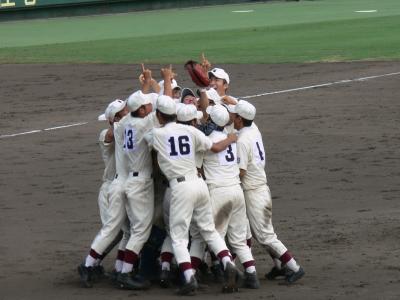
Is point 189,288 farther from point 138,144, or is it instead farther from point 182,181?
point 138,144

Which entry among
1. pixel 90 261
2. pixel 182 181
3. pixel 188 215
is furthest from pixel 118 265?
pixel 182 181

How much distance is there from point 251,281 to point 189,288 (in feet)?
1.78

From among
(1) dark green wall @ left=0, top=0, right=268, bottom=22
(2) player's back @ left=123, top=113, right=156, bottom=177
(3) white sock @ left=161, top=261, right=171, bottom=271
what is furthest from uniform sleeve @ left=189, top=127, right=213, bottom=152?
(1) dark green wall @ left=0, top=0, right=268, bottom=22

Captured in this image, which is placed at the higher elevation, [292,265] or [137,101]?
[137,101]

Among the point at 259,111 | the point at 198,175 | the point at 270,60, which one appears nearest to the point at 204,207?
the point at 198,175

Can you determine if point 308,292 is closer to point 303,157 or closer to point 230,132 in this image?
point 230,132

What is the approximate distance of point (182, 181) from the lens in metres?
9.35

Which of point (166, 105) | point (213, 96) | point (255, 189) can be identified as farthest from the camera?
point (213, 96)

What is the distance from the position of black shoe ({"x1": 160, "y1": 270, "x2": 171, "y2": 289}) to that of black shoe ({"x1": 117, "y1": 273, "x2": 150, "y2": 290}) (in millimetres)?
127

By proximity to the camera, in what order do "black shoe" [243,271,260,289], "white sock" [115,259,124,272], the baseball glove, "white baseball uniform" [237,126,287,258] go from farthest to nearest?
the baseball glove
"white sock" [115,259,124,272]
"white baseball uniform" [237,126,287,258]
"black shoe" [243,271,260,289]

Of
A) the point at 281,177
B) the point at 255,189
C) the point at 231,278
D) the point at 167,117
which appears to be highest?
the point at 167,117

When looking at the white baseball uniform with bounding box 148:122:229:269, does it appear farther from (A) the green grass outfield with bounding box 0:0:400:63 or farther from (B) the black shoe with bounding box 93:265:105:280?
(A) the green grass outfield with bounding box 0:0:400:63

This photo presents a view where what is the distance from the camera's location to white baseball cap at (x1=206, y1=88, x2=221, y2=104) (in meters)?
10.3

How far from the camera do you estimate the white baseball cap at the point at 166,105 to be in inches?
368
